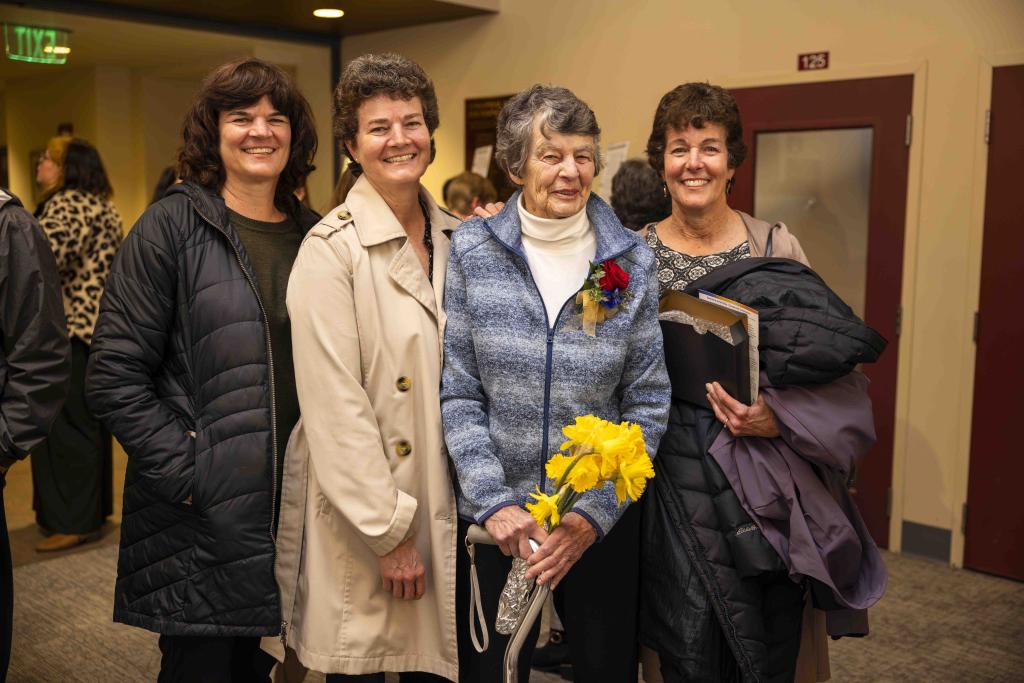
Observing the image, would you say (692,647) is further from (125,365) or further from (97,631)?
(97,631)

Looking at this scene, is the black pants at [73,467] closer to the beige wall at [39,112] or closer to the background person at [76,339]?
the background person at [76,339]

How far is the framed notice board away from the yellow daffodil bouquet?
4221 mm

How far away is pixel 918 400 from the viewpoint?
426 centimetres

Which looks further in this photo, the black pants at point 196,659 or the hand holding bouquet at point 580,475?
the black pants at point 196,659

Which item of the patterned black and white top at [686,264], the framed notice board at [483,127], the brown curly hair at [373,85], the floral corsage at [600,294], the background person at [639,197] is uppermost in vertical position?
the framed notice board at [483,127]

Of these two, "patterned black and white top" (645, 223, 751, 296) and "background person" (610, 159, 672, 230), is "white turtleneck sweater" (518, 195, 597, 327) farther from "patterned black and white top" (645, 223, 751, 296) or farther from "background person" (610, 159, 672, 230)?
"background person" (610, 159, 672, 230)

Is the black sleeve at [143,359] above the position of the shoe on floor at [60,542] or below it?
above

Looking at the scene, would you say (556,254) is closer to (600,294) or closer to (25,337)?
(600,294)

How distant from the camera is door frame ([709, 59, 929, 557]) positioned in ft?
13.6

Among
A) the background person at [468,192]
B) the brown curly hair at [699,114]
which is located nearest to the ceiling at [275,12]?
the background person at [468,192]

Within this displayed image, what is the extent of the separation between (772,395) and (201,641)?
4.55 ft

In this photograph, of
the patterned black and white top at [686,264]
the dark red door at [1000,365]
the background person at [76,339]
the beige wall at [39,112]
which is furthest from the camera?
the beige wall at [39,112]

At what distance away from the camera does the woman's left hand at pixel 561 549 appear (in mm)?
1813

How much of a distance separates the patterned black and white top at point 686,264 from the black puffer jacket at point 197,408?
960 mm
